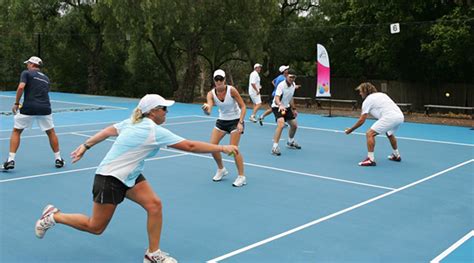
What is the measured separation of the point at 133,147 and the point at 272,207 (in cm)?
286

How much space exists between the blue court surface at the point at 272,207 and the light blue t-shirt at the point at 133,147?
94 centimetres

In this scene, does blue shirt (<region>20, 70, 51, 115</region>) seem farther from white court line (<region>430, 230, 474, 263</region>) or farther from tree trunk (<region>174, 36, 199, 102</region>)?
tree trunk (<region>174, 36, 199, 102</region>)

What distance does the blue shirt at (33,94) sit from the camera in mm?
9148

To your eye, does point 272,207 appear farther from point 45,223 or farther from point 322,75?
point 322,75

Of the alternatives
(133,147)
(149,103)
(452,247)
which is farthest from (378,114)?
(133,147)

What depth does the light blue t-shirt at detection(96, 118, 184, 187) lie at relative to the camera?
4609mm

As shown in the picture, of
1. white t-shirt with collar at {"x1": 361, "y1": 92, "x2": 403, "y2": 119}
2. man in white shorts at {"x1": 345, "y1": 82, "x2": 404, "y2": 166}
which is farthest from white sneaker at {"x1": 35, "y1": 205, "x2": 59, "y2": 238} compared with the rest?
white t-shirt with collar at {"x1": 361, "y1": 92, "x2": 403, "y2": 119}

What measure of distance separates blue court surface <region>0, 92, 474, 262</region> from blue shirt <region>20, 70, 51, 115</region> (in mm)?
1029

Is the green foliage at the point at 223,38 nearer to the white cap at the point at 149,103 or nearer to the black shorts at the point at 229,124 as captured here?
the black shorts at the point at 229,124

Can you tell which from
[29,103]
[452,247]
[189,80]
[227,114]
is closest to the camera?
[452,247]

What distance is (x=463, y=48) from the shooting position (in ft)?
62.0

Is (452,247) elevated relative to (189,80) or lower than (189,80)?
lower

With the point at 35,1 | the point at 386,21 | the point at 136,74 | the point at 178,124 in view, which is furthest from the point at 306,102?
the point at 35,1

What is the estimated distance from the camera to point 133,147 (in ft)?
15.2
